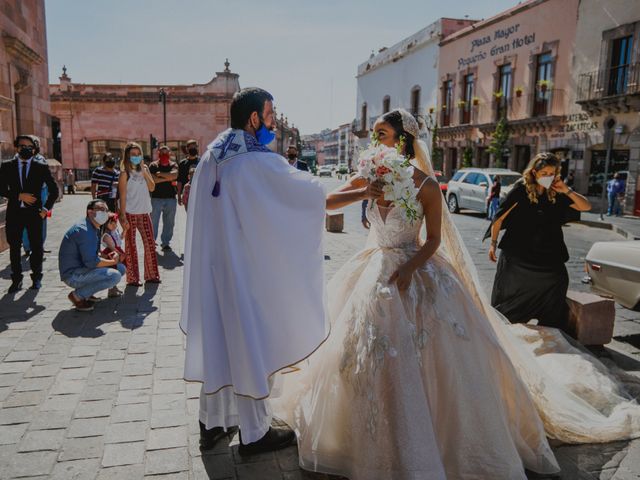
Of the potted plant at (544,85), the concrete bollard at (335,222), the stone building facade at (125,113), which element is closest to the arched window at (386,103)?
the stone building facade at (125,113)

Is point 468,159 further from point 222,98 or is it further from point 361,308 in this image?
point 361,308

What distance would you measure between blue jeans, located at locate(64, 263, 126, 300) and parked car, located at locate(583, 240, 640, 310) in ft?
17.4

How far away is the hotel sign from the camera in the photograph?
26000 millimetres

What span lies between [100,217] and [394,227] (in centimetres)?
406

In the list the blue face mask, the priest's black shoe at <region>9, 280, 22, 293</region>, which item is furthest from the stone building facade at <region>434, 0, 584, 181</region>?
the blue face mask

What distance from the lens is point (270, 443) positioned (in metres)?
3.23

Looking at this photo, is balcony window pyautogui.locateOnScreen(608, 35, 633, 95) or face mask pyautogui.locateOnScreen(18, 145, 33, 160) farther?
balcony window pyautogui.locateOnScreen(608, 35, 633, 95)

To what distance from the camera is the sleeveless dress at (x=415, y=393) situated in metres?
2.78

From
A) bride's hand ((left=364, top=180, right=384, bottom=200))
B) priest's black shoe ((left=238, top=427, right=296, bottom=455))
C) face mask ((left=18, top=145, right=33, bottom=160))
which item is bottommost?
priest's black shoe ((left=238, top=427, right=296, bottom=455))

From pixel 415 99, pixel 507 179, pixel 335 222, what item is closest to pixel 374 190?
pixel 335 222

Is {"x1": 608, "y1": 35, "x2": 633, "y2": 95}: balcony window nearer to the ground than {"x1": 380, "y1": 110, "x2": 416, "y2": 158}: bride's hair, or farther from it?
farther from it

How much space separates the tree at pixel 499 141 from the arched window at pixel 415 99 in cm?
1059

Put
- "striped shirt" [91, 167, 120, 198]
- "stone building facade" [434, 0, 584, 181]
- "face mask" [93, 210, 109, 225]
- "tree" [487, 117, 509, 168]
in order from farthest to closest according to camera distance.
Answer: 1. "tree" [487, 117, 509, 168]
2. "stone building facade" [434, 0, 584, 181]
3. "striped shirt" [91, 167, 120, 198]
4. "face mask" [93, 210, 109, 225]

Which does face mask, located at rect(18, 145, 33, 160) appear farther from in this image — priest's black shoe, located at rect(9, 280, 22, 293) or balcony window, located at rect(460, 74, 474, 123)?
balcony window, located at rect(460, 74, 474, 123)
